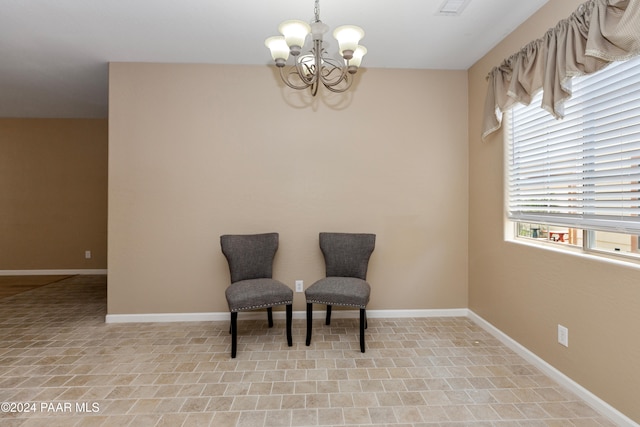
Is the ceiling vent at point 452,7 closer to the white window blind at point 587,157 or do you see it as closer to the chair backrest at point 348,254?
the white window blind at point 587,157

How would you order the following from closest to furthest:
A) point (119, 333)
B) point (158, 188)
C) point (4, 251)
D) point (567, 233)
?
1. point (567, 233)
2. point (119, 333)
3. point (158, 188)
4. point (4, 251)

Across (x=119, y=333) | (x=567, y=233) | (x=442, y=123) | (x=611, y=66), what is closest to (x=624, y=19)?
(x=611, y=66)

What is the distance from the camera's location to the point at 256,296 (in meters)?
2.57

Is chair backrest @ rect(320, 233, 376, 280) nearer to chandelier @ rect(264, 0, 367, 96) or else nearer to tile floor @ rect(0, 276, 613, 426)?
tile floor @ rect(0, 276, 613, 426)

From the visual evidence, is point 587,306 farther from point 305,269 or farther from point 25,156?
point 25,156

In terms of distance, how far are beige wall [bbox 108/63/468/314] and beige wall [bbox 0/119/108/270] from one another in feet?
9.27

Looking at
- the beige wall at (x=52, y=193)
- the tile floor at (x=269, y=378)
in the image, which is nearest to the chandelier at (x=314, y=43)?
the tile floor at (x=269, y=378)

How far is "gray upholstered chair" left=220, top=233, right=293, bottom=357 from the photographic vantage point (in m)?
2.61

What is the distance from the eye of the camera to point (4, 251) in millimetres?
5316

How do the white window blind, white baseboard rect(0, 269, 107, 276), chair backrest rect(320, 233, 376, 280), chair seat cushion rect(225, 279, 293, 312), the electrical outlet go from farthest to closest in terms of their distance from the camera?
white baseboard rect(0, 269, 107, 276)
chair backrest rect(320, 233, 376, 280)
chair seat cushion rect(225, 279, 293, 312)
the electrical outlet
the white window blind

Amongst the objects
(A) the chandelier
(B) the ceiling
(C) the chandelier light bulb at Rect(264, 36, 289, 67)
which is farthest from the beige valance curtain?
(C) the chandelier light bulb at Rect(264, 36, 289, 67)

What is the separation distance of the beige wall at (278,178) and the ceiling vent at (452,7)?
38.0 inches

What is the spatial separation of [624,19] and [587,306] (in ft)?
5.20

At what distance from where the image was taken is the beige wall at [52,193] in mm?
5332
